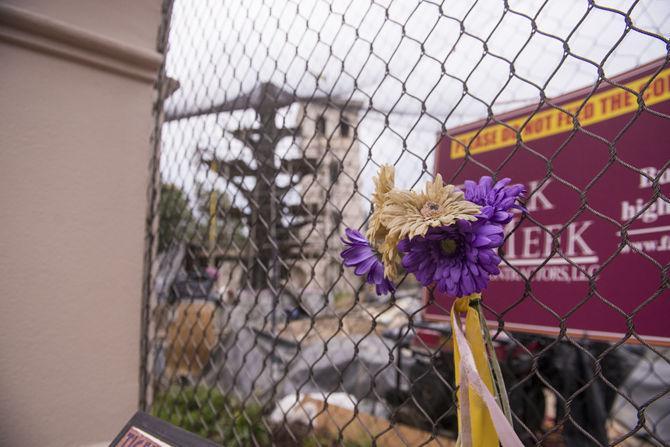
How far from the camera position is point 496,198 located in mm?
→ 558

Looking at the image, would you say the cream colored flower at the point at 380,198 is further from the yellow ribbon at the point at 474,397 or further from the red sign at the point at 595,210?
the red sign at the point at 595,210

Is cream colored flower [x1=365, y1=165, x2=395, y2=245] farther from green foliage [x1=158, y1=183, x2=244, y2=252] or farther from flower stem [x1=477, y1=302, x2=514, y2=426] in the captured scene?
green foliage [x1=158, y1=183, x2=244, y2=252]

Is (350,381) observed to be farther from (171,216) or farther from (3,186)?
(3,186)

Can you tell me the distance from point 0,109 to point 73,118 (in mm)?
178

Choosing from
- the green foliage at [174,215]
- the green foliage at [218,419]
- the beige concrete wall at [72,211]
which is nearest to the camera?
the beige concrete wall at [72,211]

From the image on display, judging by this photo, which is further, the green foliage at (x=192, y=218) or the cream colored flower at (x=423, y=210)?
the green foliage at (x=192, y=218)

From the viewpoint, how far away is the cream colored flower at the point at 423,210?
1.75 feet

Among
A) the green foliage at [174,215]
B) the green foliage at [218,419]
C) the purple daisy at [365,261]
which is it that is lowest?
the green foliage at [218,419]

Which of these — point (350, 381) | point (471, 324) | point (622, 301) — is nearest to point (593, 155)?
point (622, 301)

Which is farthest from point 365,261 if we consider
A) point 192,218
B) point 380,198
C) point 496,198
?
point 192,218

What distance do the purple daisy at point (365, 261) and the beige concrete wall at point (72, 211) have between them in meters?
1.02

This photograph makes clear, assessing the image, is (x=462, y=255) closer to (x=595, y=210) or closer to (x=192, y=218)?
(x=595, y=210)

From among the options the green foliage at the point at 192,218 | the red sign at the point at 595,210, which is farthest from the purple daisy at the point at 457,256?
the green foliage at the point at 192,218

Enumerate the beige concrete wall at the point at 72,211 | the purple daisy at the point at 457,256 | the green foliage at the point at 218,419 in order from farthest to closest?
1. the green foliage at the point at 218,419
2. the beige concrete wall at the point at 72,211
3. the purple daisy at the point at 457,256
